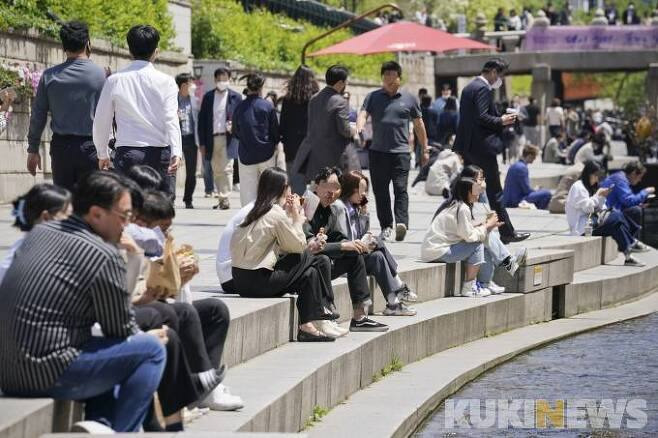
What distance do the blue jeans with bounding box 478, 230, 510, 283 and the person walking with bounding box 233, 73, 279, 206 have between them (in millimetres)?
3372

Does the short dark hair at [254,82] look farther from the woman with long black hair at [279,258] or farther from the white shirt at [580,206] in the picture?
the woman with long black hair at [279,258]

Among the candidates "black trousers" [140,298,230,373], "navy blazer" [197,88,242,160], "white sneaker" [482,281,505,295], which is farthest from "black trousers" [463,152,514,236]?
"black trousers" [140,298,230,373]

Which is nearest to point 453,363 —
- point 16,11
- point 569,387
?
point 569,387

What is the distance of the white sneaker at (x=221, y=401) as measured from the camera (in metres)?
8.12

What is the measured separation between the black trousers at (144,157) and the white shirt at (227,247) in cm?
65

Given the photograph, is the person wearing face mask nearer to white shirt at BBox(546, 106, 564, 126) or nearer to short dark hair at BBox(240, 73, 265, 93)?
short dark hair at BBox(240, 73, 265, 93)

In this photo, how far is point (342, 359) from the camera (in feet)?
33.5

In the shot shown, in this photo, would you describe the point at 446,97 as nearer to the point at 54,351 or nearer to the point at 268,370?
the point at 268,370

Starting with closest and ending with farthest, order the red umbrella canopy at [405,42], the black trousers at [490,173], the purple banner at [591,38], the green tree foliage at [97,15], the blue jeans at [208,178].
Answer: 1. the black trousers at [490,173]
2. the green tree foliage at [97,15]
3. the blue jeans at [208,178]
4. the red umbrella canopy at [405,42]
5. the purple banner at [591,38]

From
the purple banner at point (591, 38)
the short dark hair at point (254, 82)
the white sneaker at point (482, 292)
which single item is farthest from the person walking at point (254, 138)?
the purple banner at point (591, 38)

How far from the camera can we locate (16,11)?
20.0 metres

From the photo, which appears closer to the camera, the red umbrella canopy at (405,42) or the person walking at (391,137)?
the person walking at (391,137)

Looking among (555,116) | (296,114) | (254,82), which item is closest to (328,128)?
(296,114)

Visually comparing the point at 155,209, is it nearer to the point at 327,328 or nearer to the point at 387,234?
the point at 327,328
